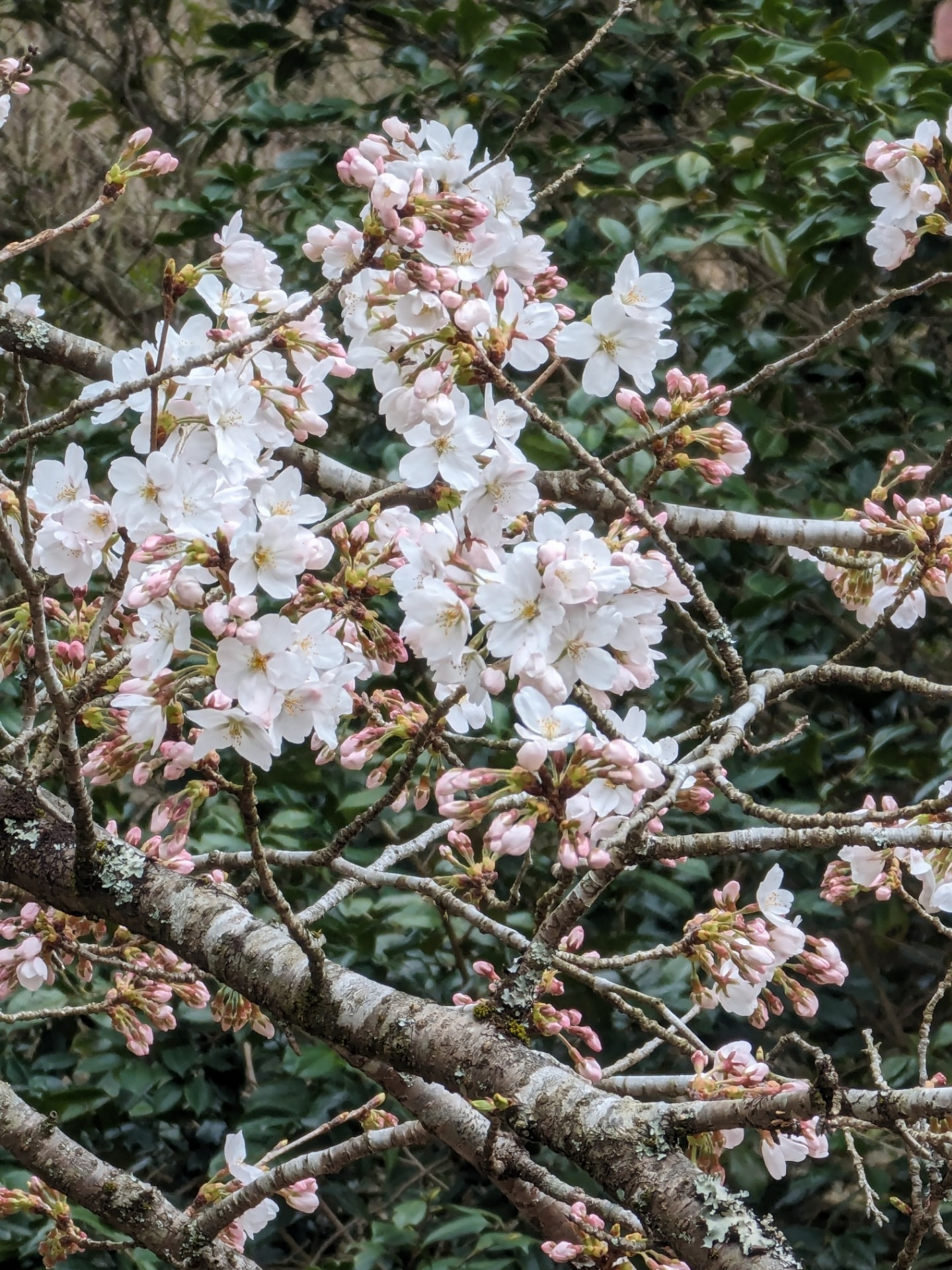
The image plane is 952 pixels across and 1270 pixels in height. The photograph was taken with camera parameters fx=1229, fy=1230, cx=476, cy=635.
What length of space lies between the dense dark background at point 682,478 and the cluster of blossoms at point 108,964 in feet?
1.02

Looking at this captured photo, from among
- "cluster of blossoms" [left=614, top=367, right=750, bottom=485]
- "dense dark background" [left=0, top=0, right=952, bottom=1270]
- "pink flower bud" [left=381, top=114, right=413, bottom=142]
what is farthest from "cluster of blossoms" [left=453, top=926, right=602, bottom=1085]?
"pink flower bud" [left=381, top=114, right=413, bottom=142]

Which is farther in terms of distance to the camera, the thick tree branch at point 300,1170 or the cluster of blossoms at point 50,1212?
the cluster of blossoms at point 50,1212

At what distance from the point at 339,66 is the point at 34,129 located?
776 mm

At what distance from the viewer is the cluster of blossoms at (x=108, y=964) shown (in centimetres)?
105

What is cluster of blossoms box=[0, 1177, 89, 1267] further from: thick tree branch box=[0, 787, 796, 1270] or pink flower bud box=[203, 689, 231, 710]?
pink flower bud box=[203, 689, 231, 710]

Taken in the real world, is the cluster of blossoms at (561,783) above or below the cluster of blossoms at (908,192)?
below

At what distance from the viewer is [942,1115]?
1.85 ft

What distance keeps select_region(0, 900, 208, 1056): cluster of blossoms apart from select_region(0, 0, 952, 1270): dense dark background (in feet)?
1.02

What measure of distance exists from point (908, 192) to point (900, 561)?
34cm

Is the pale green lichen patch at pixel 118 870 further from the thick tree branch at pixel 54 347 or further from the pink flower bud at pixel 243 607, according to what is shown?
the thick tree branch at pixel 54 347

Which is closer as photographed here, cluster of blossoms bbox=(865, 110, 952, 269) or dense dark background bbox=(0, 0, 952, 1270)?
cluster of blossoms bbox=(865, 110, 952, 269)

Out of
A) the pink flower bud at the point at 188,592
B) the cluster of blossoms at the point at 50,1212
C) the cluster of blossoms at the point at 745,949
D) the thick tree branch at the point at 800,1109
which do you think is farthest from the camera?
the cluster of blossoms at the point at 50,1212

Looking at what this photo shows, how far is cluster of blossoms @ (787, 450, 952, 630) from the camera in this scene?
1.01m

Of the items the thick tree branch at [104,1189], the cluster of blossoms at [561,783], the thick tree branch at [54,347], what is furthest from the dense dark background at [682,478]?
the cluster of blossoms at [561,783]
